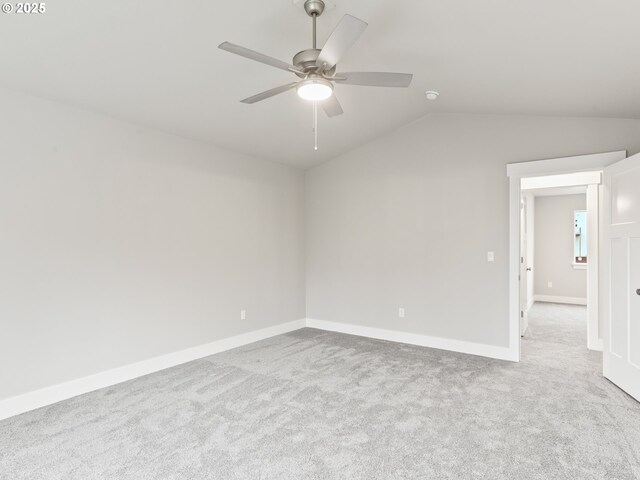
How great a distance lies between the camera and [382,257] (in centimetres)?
496

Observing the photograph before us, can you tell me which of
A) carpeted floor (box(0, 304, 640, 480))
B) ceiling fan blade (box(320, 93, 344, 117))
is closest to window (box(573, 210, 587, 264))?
carpeted floor (box(0, 304, 640, 480))

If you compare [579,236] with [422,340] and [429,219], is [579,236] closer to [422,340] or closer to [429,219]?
[429,219]

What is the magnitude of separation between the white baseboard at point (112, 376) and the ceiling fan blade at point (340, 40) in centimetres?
317

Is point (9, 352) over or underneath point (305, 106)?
underneath

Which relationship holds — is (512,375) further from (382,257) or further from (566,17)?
(566,17)

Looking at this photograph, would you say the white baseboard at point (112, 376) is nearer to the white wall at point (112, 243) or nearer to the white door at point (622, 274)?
the white wall at point (112, 243)

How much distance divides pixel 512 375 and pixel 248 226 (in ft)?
11.1

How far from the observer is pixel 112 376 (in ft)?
10.9

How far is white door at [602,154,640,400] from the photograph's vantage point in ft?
9.77

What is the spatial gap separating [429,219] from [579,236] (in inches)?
204

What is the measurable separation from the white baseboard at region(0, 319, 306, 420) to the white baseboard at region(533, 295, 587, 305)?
6.43 metres

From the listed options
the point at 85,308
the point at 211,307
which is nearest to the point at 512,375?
the point at 211,307

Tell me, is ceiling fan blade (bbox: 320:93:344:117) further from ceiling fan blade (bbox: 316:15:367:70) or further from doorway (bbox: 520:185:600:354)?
doorway (bbox: 520:185:600:354)
